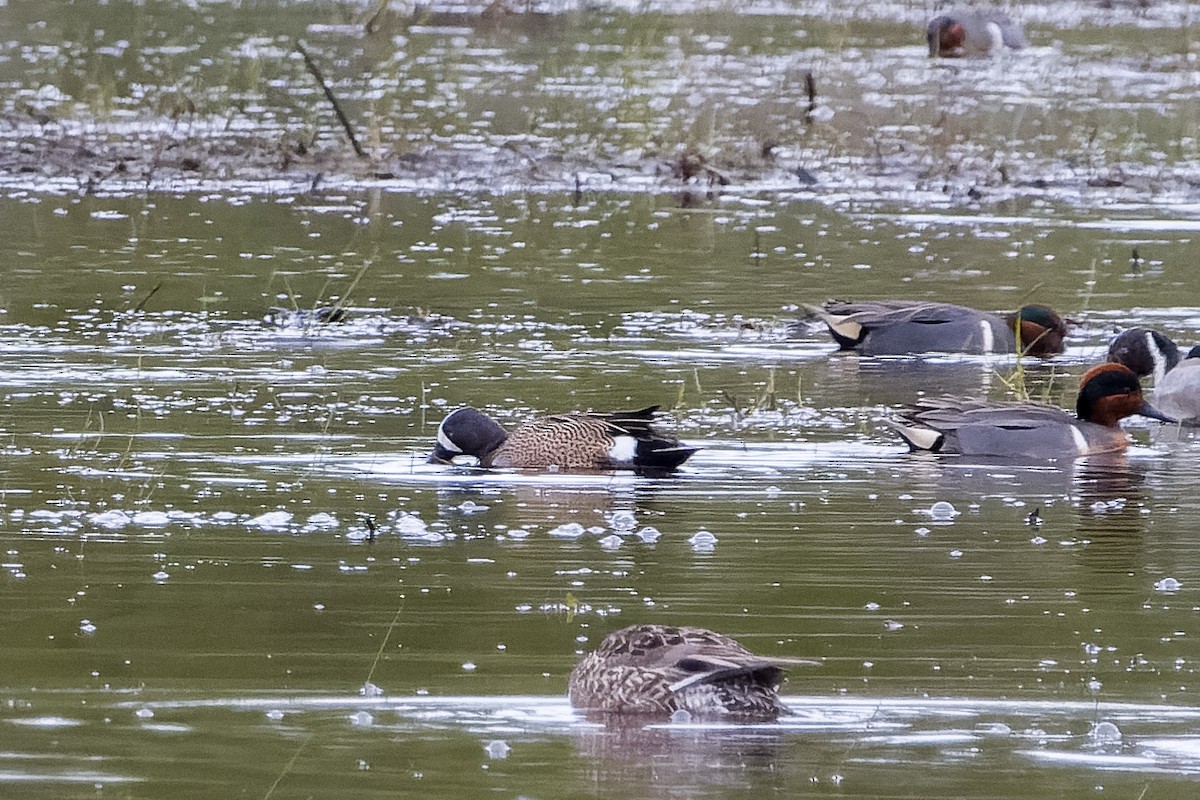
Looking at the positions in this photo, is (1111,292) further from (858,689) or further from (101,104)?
(101,104)

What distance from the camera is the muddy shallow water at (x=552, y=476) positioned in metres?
6.26

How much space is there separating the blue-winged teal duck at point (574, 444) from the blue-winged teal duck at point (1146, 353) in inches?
127

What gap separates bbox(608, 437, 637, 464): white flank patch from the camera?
32.8ft

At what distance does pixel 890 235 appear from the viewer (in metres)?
17.1

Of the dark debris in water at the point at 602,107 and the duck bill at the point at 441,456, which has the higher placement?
the duck bill at the point at 441,456

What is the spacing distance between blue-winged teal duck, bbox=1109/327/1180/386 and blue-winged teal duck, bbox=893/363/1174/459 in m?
1.31

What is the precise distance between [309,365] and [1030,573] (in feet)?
16.7

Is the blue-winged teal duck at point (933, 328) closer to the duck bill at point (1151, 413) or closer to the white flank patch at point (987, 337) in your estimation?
the white flank patch at point (987, 337)

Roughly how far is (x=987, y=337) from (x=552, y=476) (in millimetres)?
4112

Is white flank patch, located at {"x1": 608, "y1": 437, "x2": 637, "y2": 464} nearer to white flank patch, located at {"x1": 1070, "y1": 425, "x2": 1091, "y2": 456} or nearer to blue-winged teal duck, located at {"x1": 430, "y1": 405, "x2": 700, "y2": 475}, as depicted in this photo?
blue-winged teal duck, located at {"x1": 430, "y1": 405, "x2": 700, "y2": 475}

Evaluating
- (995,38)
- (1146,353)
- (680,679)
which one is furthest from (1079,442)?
(995,38)

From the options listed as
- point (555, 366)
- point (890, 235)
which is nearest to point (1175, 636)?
point (555, 366)

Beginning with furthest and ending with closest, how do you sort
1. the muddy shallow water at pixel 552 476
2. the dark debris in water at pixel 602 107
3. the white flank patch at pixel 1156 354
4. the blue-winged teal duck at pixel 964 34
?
1. the blue-winged teal duck at pixel 964 34
2. the dark debris in water at pixel 602 107
3. the white flank patch at pixel 1156 354
4. the muddy shallow water at pixel 552 476

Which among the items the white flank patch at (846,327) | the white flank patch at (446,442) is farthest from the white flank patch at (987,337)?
the white flank patch at (446,442)
